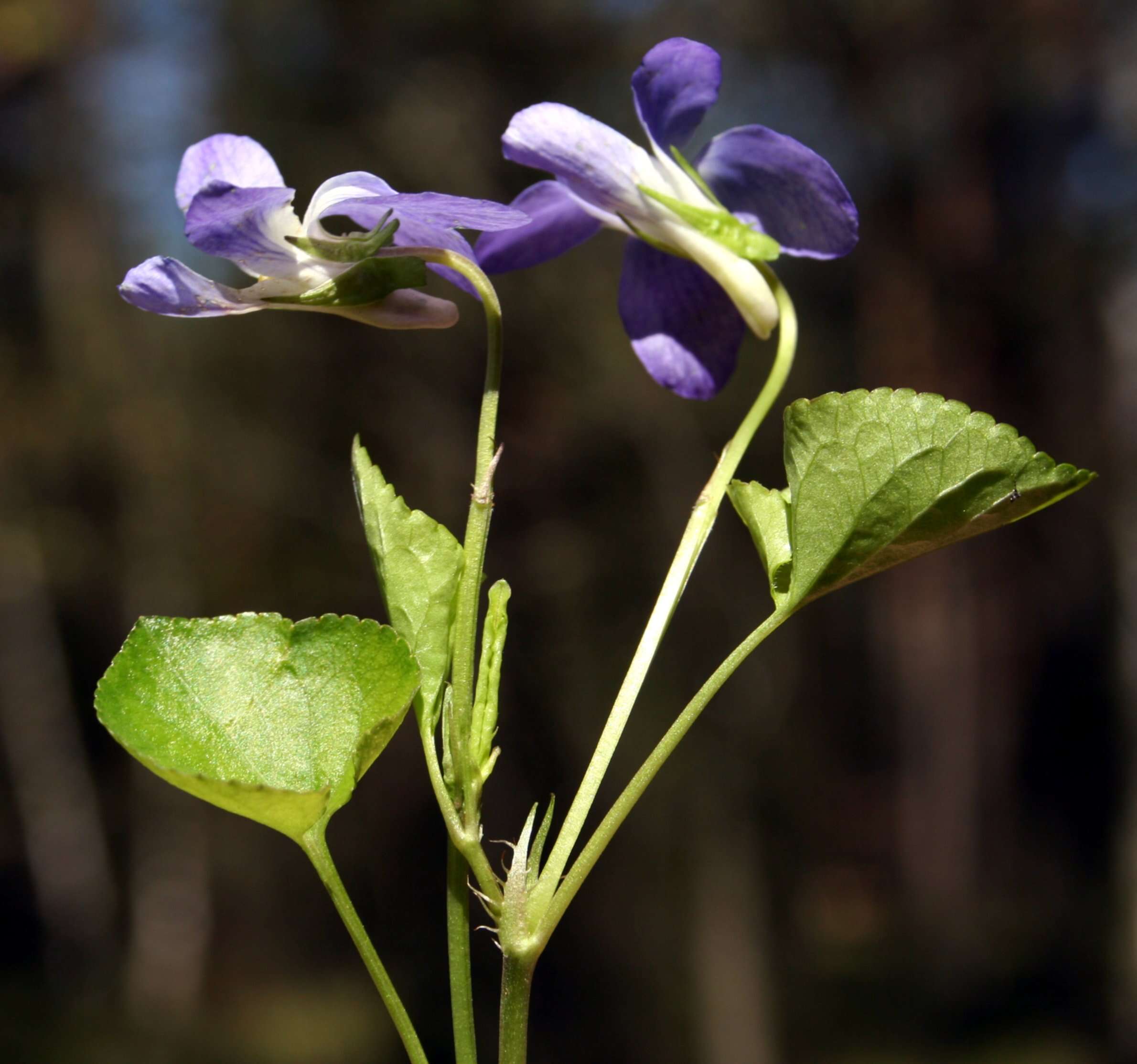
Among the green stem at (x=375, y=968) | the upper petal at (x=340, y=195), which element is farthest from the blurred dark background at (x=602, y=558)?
the green stem at (x=375, y=968)

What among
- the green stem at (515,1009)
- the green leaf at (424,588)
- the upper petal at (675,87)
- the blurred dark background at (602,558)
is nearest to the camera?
the green stem at (515,1009)

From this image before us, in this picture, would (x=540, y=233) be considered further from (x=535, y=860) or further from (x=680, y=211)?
(x=535, y=860)

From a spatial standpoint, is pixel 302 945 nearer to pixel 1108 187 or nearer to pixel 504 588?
pixel 1108 187

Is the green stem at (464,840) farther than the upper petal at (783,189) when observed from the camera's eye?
No

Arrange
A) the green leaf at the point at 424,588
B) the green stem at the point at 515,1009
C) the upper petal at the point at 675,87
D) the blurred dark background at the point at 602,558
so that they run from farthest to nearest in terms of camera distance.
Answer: the blurred dark background at the point at 602,558, the upper petal at the point at 675,87, the green leaf at the point at 424,588, the green stem at the point at 515,1009

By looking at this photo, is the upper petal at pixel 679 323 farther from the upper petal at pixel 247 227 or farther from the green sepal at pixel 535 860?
the green sepal at pixel 535 860

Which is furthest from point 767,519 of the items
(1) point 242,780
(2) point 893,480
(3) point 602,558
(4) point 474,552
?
(3) point 602,558

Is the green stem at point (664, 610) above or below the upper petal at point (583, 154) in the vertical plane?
below
